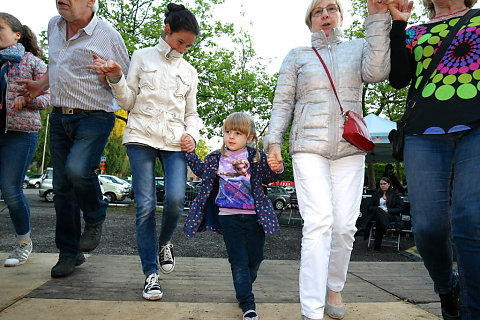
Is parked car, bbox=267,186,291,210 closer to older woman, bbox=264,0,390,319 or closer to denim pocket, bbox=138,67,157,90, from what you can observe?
denim pocket, bbox=138,67,157,90

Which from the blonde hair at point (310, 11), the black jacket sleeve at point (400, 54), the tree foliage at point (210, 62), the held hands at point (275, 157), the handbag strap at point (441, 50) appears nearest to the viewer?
the handbag strap at point (441, 50)

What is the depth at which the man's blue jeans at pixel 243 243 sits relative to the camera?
2838 millimetres

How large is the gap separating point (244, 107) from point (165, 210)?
691 inches

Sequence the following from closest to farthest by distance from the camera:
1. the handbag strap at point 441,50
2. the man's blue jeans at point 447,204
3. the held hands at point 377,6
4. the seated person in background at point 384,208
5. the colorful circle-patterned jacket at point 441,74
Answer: the man's blue jeans at point 447,204 → the colorful circle-patterned jacket at point 441,74 → the handbag strap at point 441,50 → the held hands at point 377,6 → the seated person in background at point 384,208

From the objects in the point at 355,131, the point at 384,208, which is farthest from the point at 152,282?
the point at 384,208

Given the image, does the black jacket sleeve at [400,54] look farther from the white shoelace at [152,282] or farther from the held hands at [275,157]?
the white shoelace at [152,282]

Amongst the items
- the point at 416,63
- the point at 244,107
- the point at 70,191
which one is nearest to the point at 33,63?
the point at 70,191

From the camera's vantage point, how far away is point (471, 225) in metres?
1.96

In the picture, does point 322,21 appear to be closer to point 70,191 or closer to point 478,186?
point 478,186

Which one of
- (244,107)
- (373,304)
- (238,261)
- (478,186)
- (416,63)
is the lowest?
(373,304)

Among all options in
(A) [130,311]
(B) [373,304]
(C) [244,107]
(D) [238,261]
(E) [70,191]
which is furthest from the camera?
(C) [244,107]

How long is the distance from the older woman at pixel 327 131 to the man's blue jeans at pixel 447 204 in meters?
0.52

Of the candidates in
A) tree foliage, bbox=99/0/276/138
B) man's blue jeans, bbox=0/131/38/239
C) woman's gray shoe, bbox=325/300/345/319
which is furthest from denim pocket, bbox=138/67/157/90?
tree foliage, bbox=99/0/276/138

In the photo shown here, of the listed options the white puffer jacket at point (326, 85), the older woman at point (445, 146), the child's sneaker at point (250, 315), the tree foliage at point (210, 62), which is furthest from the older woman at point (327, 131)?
the tree foliage at point (210, 62)
